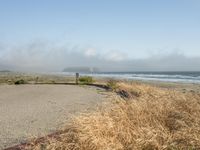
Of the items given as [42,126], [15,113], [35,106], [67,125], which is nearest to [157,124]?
[67,125]

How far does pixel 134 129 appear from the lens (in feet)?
26.8

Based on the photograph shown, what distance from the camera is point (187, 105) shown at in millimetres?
9398

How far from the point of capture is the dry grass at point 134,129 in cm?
716

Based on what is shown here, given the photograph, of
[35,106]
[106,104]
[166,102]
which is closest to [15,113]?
[35,106]

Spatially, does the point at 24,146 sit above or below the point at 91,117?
below

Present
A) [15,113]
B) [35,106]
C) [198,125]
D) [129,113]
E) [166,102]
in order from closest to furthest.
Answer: [198,125], [129,113], [166,102], [15,113], [35,106]

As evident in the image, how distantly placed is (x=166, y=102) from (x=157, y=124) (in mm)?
1373

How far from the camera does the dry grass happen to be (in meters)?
7.16

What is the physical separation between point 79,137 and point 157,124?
1.97 metres

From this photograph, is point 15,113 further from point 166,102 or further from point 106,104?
point 166,102

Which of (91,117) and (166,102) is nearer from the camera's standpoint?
(91,117)

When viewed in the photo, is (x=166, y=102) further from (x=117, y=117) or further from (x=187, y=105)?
(x=117, y=117)

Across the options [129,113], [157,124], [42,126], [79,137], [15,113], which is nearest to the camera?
[79,137]

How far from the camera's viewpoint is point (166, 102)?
976 centimetres
